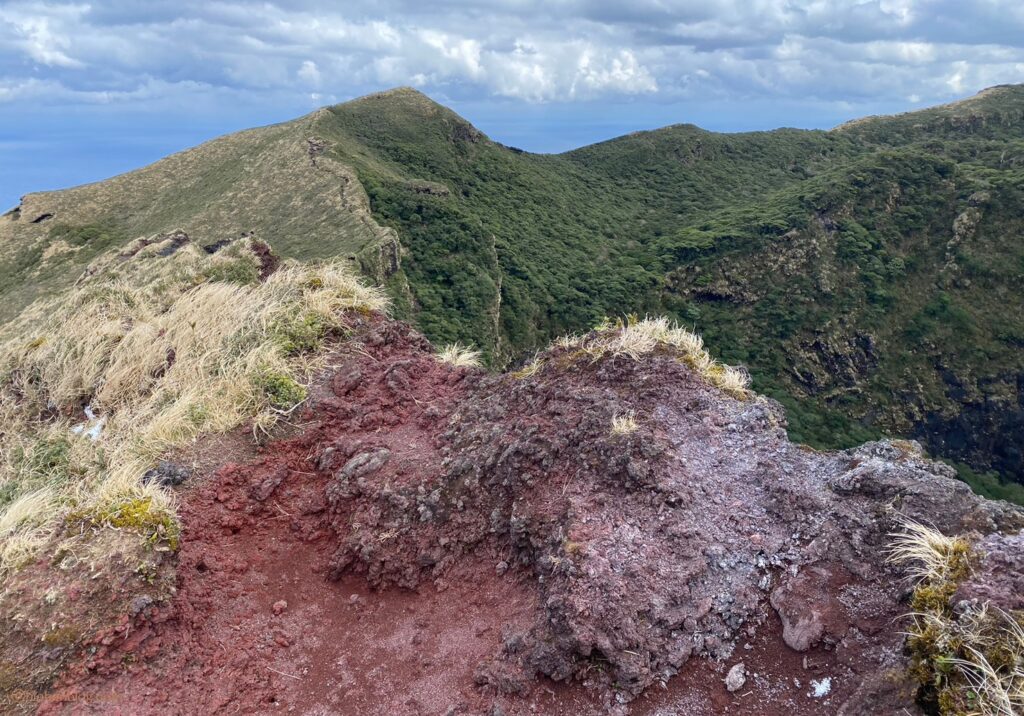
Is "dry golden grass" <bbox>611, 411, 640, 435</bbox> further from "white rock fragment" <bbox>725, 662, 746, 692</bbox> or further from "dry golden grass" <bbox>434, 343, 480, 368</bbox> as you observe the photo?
"dry golden grass" <bbox>434, 343, 480, 368</bbox>

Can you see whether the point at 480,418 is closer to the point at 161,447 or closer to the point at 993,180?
the point at 161,447

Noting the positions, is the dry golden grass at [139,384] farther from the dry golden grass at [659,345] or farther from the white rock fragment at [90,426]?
the dry golden grass at [659,345]

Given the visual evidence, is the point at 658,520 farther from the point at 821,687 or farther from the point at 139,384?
the point at 139,384

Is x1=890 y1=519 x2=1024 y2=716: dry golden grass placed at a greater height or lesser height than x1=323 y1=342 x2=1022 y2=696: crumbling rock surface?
greater

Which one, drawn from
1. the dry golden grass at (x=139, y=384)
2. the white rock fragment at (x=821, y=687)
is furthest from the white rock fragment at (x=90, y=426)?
the white rock fragment at (x=821, y=687)

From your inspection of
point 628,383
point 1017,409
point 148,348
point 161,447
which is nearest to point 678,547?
point 628,383

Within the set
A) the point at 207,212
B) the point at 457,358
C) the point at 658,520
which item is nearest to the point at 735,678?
the point at 658,520

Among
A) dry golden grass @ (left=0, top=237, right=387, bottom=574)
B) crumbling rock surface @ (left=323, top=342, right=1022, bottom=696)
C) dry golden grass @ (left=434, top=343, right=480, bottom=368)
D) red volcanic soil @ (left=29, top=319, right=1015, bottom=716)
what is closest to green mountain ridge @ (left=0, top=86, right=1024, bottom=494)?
dry golden grass @ (left=0, top=237, right=387, bottom=574)
